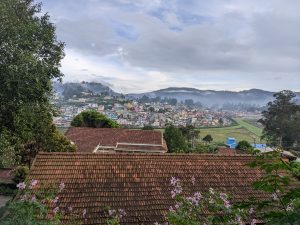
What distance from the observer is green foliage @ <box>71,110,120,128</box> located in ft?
149

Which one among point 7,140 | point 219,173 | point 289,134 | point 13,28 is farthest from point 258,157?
point 289,134

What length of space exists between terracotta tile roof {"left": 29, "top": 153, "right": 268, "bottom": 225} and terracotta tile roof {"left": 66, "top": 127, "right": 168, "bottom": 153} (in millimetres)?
17361

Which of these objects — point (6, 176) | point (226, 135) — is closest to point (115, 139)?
point (6, 176)

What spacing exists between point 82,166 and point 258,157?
808 cm

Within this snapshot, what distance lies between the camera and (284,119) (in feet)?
167

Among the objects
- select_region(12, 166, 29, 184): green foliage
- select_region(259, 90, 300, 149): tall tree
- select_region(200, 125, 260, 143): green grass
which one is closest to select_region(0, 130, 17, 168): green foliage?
select_region(12, 166, 29, 184): green foliage

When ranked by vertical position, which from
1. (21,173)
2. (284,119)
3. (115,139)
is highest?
(284,119)

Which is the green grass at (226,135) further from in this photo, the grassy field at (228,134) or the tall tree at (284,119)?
the tall tree at (284,119)

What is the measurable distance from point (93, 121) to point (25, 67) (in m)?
34.3

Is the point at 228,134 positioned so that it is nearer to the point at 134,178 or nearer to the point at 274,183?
the point at 134,178

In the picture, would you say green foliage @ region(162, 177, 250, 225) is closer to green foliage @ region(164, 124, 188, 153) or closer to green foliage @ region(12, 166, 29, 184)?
green foliage @ region(12, 166, 29, 184)

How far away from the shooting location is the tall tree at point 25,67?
481 inches

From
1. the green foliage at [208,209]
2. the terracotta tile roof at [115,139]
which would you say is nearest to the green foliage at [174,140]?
the terracotta tile roof at [115,139]

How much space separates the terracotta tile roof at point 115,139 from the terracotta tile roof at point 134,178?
57.0 feet
